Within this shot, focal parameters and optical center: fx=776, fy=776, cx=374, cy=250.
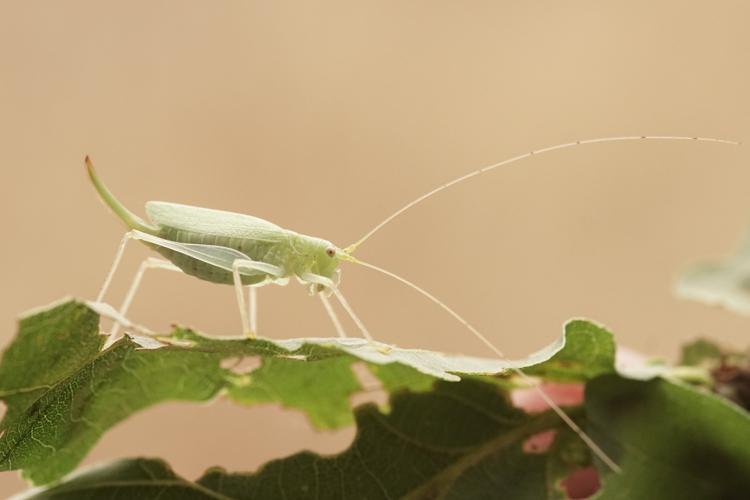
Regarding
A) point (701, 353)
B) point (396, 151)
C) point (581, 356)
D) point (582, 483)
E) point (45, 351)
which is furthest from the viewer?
point (396, 151)

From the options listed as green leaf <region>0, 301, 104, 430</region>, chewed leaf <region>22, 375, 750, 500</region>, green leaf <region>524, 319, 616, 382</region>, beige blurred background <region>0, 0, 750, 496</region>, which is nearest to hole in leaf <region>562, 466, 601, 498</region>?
chewed leaf <region>22, 375, 750, 500</region>

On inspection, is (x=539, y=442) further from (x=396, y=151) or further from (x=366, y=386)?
(x=396, y=151)

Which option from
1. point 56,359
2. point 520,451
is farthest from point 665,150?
point 56,359

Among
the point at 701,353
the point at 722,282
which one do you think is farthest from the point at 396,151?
the point at 701,353

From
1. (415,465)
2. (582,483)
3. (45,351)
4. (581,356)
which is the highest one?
(45,351)

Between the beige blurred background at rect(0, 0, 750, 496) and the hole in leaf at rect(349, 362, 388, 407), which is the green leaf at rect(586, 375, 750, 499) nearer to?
the hole in leaf at rect(349, 362, 388, 407)

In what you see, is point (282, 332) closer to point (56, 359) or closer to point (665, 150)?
point (665, 150)

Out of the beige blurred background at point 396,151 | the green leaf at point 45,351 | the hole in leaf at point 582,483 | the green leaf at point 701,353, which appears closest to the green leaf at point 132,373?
the green leaf at point 45,351
